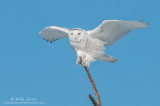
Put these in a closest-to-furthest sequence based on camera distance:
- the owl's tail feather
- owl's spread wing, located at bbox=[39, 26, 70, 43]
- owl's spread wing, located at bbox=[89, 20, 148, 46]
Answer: owl's spread wing, located at bbox=[89, 20, 148, 46], the owl's tail feather, owl's spread wing, located at bbox=[39, 26, 70, 43]

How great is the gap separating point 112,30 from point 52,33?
52.7 inches

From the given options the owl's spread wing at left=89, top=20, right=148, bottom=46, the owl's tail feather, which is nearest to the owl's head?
the owl's spread wing at left=89, top=20, right=148, bottom=46

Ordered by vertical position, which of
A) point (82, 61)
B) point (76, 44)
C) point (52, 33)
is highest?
point (52, 33)

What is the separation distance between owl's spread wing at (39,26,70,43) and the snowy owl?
1.82ft

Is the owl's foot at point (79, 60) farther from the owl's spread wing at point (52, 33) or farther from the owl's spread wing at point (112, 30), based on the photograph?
the owl's spread wing at point (52, 33)

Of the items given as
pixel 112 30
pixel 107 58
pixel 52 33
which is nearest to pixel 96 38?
pixel 112 30

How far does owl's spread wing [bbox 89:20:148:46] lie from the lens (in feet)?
19.8

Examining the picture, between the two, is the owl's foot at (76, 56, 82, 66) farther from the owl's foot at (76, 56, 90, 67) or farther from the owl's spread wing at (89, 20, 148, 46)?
the owl's spread wing at (89, 20, 148, 46)

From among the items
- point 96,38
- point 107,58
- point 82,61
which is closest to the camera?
point 82,61

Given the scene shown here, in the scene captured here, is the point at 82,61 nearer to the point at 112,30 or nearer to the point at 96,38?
the point at 96,38

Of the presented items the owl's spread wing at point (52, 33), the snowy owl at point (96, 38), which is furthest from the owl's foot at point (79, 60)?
the owl's spread wing at point (52, 33)

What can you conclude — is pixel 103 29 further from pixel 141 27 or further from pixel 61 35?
pixel 61 35

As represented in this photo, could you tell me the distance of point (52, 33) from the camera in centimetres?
712

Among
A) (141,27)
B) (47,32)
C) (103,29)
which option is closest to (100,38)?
(103,29)
